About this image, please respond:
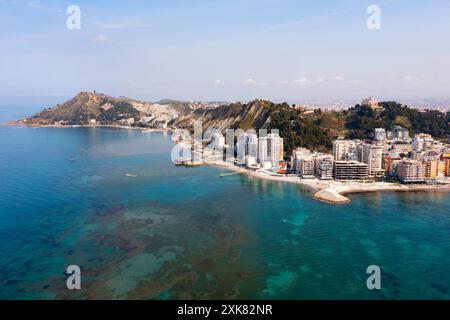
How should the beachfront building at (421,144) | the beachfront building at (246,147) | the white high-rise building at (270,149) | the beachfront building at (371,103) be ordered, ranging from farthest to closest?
the beachfront building at (371,103)
the beachfront building at (246,147)
the white high-rise building at (270,149)
the beachfront building at (421,144)

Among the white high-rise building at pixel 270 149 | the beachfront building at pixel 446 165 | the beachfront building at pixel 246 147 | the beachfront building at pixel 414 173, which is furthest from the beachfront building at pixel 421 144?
the beachfront building at pixel 246 147

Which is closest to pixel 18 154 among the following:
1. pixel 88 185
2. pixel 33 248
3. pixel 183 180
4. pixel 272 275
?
pixel 88 185

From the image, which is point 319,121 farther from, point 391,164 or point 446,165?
point 446,165

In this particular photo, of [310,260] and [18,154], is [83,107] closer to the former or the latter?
[18,154]

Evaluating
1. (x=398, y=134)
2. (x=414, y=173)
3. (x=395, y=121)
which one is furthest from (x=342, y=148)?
(x=395, y=121)

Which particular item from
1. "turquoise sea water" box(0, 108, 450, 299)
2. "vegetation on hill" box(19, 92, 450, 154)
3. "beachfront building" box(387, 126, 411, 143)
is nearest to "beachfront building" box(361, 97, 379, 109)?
"vegetation on hill" box(19, 92, 450, 154)

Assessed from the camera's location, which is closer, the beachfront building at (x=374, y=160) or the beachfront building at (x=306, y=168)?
the beachfront building at (x=374, y=160)

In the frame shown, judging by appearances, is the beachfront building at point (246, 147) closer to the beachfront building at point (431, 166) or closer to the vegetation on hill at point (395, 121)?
the vegetation on hill at point (395, 121)

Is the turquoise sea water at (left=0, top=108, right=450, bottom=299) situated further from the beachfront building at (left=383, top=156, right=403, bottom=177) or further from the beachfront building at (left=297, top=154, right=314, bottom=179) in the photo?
the beachfront building at (left=383, top=156, right=403, bottom=177)
